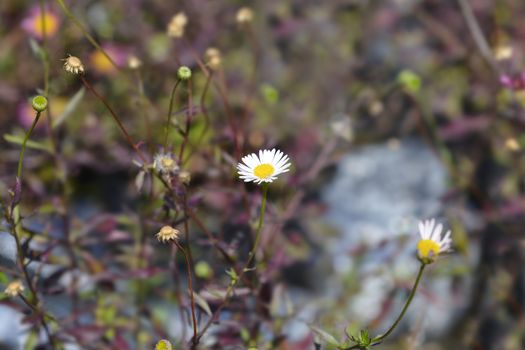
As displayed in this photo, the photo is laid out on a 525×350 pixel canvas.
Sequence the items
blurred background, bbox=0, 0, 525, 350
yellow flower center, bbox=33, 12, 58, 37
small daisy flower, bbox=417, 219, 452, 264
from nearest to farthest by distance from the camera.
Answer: small daisy flower, bbox=417, 219, 452, 264 → blurred background, bbox=0, 0, 525, 350 → yellow flower center, bbox=33, 12, 58, 37

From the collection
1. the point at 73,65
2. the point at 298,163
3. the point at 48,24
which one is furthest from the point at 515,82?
the point at 48,24

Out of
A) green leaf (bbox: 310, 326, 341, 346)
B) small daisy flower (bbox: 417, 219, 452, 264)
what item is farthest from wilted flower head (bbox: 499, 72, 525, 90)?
green leaf (bbox: 310, 326, 341, 346)

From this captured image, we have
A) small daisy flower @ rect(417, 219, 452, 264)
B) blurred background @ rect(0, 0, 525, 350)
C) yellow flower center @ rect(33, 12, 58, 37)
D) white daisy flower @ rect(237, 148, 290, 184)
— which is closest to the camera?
small daisy flower @ rect(417, 219, 452, 264)

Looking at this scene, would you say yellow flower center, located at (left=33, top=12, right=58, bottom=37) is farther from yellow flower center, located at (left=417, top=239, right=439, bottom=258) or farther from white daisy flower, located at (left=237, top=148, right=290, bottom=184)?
yellow flower center, located at (left=417, top=239, right=439, bottom=258)

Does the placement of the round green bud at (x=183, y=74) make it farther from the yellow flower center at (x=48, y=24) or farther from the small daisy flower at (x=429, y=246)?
the yellow flower center at (x=48, y=24)

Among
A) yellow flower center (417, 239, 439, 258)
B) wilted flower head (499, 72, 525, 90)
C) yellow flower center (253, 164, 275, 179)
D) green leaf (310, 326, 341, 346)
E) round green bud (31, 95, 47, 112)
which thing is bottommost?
green leaf (310, 326, 341, 346)

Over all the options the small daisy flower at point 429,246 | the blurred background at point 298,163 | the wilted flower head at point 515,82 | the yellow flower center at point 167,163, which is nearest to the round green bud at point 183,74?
the yellow flower center at point 167,163

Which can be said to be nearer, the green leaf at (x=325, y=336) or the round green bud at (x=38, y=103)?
the round green bud at (x=38, y=103)

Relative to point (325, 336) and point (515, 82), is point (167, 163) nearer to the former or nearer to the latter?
point (325, 336)
